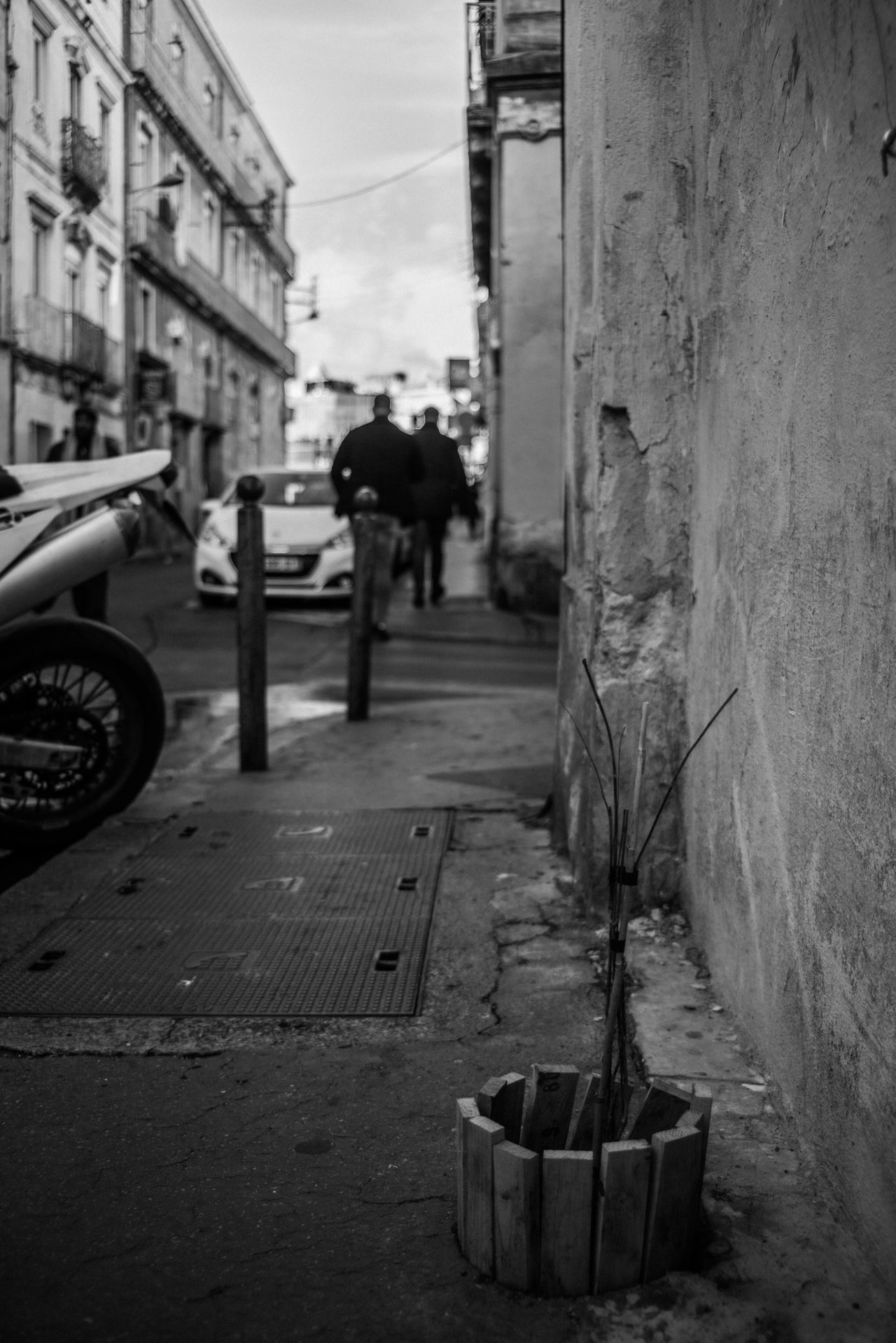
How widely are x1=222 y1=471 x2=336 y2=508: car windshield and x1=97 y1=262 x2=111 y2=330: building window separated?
14.5 metres

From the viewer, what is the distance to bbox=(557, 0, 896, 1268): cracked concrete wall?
2008 millimetres

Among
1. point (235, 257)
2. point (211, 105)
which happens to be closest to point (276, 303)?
point (235, 257)

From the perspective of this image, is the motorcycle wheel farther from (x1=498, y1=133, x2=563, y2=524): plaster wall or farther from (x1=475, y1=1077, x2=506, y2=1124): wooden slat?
(x1=498, y1=133, x2=563, y2=524): plaster wall

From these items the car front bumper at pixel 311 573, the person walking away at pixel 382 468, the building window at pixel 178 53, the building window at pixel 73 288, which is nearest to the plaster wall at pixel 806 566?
the person walking away at pixel 382 468

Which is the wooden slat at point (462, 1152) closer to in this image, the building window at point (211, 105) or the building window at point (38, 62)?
the building window at point (38, 62)

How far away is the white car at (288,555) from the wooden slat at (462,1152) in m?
11.1

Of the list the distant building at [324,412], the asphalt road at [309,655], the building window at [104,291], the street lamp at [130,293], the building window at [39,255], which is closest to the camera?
the asphalt road at [309,655]

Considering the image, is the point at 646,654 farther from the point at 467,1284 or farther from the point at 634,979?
the point at 467,1284

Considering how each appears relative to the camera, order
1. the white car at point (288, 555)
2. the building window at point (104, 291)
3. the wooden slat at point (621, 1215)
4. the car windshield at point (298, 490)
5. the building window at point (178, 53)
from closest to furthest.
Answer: the wooden slat at point (621, 1215)
the building window at point (178, 53)
the white car at point (288, 555)
the car windshield at point (298, 490)
the building window at point (104, 291)

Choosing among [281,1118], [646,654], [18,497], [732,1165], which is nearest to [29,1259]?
[281,1118]

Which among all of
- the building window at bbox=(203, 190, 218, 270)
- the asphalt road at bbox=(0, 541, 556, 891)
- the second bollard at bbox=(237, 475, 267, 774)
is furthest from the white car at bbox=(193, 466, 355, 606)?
the building window at bbox=(203, 190, 218, 270)

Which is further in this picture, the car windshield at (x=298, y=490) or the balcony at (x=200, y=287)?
the balcony at (x=200, y=287)

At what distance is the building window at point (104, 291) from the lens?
90.7 ft

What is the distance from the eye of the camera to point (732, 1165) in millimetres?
2350
